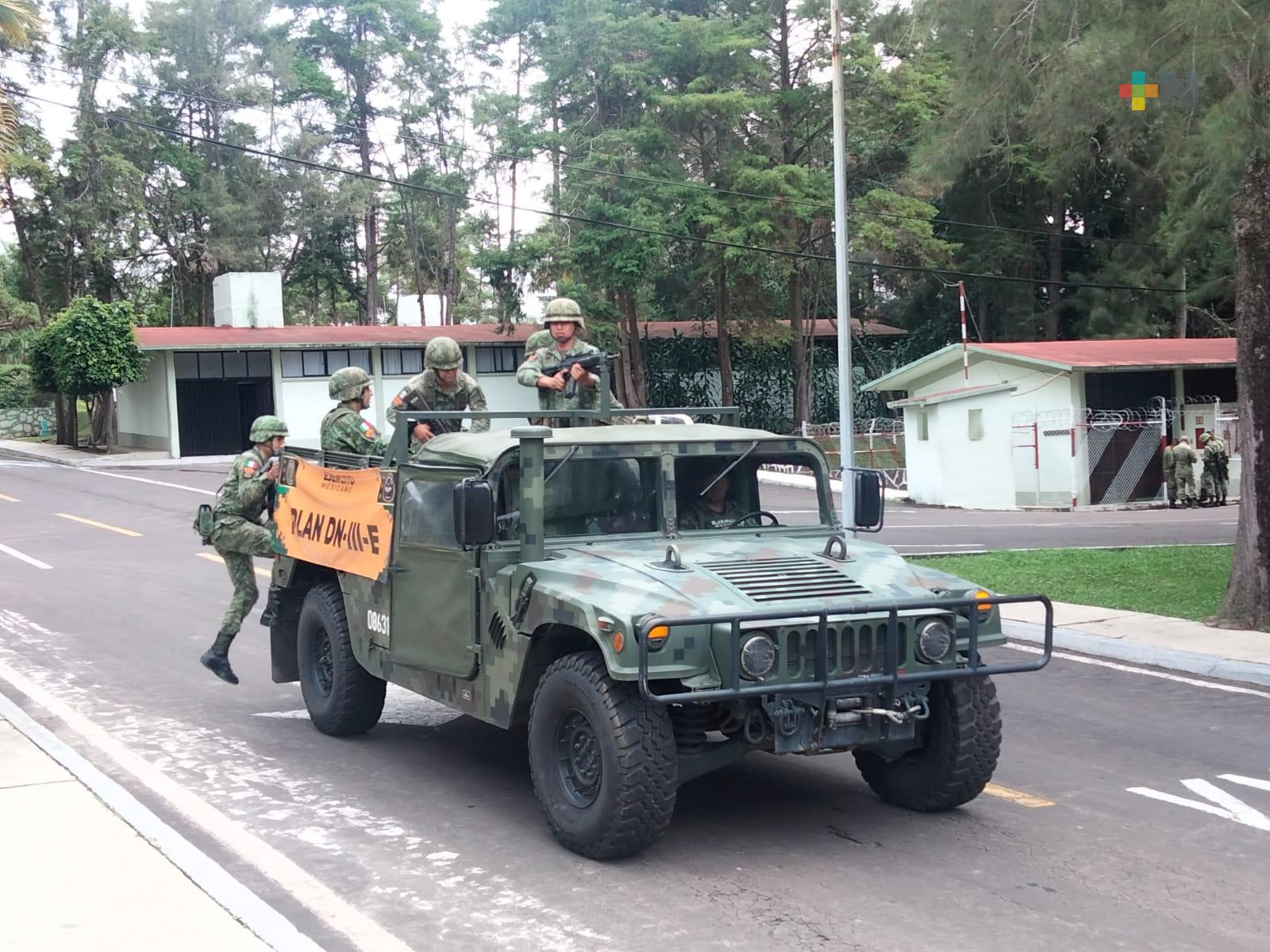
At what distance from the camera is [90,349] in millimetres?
42625

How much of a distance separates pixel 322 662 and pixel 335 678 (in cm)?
44

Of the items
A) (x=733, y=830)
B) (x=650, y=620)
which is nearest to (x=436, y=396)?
(x=733, y=830)

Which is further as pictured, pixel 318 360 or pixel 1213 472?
pixel 318 360

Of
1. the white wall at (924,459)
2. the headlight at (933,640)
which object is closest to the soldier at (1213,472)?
the white wall at (924,459)

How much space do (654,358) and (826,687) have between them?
46.5 metres

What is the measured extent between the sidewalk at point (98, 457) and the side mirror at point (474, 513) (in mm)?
38209

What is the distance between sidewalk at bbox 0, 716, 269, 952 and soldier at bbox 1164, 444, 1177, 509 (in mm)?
25592

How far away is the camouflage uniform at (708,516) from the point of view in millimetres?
7359

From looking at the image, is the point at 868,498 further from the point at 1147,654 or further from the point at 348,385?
the point at 1147,654

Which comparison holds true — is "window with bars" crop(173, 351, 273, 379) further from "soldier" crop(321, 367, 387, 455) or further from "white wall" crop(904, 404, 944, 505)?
"soldier" crop(321, 367, 387, 455)

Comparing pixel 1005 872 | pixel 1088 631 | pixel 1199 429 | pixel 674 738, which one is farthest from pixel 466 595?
pixel 1199 429

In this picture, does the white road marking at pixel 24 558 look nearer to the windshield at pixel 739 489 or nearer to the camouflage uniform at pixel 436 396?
the camouflage uniform at pixel 436 396

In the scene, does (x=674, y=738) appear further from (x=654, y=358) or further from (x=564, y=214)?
(x=654, y=358)

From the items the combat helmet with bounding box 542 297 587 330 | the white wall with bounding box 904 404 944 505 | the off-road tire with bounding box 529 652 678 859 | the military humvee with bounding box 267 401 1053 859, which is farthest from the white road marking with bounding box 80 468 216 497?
the off-road tire with bounding box 529 652 678 859
